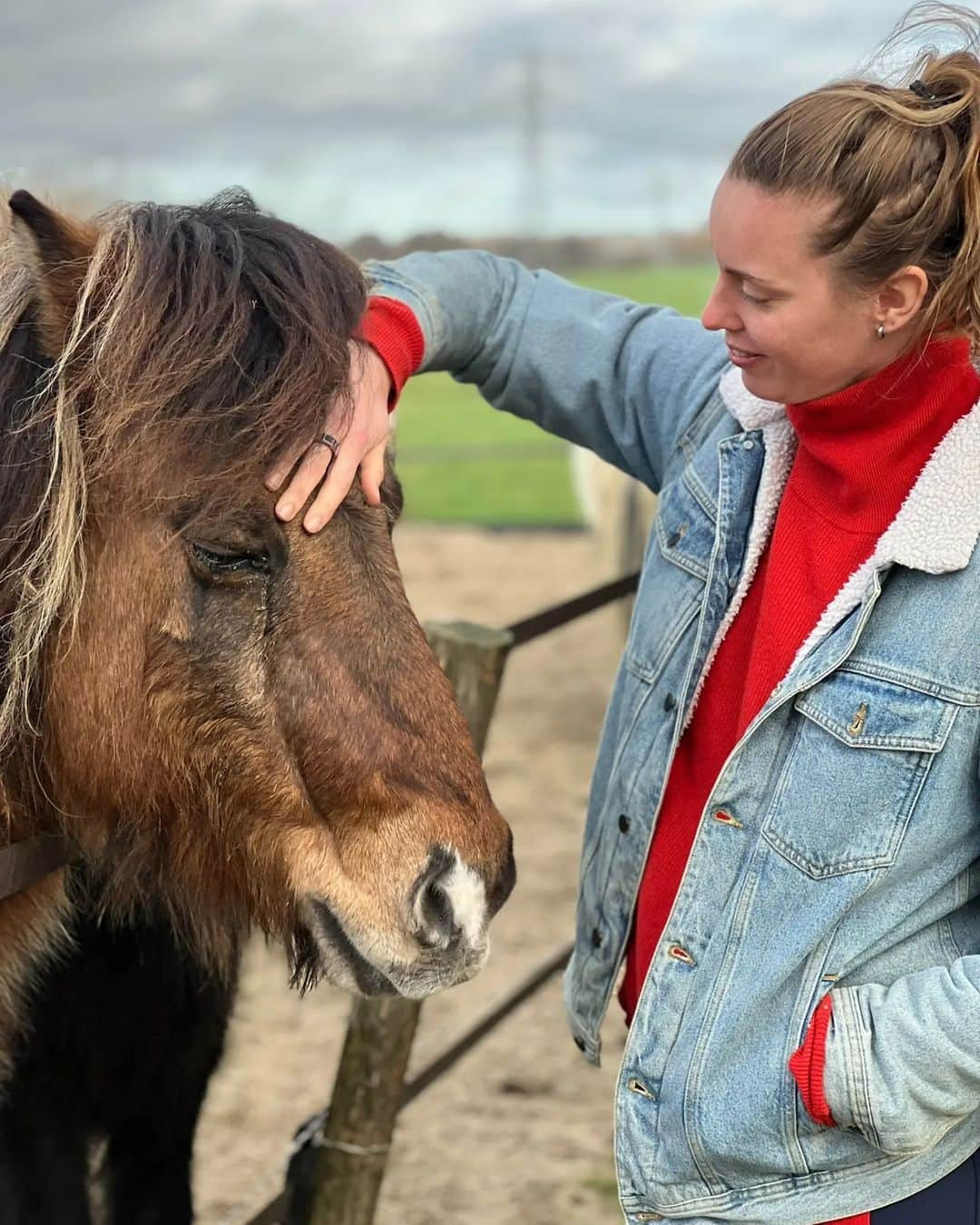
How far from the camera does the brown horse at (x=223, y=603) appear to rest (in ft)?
5.55

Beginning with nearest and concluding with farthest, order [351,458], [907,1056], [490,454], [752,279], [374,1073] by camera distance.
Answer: [907,1056] < [752,279] < [351,458] < [374,1073] < [490,454]

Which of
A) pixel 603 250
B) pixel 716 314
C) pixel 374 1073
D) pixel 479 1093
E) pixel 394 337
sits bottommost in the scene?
pixel 603 250

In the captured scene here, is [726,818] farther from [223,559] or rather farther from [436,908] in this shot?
[223,559]

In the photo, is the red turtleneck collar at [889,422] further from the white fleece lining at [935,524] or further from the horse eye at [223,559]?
the horse eye at [223,559]

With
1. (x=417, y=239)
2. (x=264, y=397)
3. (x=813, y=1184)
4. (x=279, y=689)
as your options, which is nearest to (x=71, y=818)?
(x=279, y=689)

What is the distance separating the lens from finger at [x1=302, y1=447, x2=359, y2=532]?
168cm

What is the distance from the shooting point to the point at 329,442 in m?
1.73

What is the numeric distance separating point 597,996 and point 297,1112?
7.23 ft

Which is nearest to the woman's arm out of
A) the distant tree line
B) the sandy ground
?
the sandy ground

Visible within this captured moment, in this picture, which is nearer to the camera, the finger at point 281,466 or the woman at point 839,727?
the woman at point 839,727

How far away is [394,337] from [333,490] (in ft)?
1.15

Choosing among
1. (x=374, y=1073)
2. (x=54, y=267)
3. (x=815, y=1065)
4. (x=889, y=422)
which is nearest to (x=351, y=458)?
(x=54, y=267)

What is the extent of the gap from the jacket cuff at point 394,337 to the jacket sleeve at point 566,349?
7 centimetres

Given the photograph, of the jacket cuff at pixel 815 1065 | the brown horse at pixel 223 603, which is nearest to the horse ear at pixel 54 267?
the brown horse at pixel 223 603
